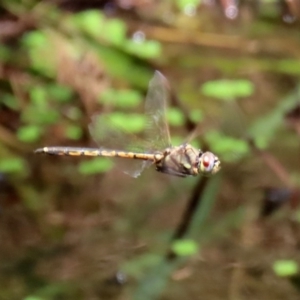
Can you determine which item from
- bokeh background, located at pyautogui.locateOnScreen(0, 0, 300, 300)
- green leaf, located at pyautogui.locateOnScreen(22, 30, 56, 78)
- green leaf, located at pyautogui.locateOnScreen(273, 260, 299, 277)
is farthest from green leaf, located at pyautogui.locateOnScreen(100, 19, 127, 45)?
green leaf, located at pyautogui.locateOnScreen(273, 260, 299, 277)

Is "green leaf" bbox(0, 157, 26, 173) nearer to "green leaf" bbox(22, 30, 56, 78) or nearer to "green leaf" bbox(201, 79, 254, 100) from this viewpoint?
"green leaf" bbox(22, 30, 56, 78)

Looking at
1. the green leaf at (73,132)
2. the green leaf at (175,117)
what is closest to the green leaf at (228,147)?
the green leaf at (175,117)

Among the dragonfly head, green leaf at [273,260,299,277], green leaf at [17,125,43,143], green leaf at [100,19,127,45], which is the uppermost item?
green leaf at [100,19,127,45]

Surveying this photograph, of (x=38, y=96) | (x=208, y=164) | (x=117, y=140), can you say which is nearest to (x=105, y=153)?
(x=117, y=140)

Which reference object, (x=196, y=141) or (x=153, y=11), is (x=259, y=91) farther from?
(x=153, y=11)

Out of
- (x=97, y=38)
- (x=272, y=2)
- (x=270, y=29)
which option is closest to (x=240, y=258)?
(x=97, y=38)
